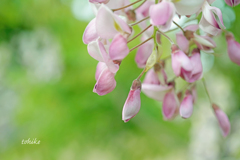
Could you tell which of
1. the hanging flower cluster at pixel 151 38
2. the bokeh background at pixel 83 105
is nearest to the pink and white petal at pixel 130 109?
the hanging flower cluster at pixel 151 38

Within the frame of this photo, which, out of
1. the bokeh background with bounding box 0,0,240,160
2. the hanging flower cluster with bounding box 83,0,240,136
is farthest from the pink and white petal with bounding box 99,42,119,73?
the bokeh background with bounding box 0,0,240,160

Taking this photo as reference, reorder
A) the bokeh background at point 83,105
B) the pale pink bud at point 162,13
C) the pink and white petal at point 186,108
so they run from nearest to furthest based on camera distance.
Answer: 1. the pale pink bud at point 162,13
2. the pink and white petal at point 186,108
3. the bokeh background at point 83,105

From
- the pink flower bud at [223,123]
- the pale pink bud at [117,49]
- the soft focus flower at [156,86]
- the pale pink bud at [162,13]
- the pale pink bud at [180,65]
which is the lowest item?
the pink flower bud at [223,123]

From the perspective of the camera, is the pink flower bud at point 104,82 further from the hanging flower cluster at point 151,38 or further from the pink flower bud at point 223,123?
the pink flower bud at point 223,123

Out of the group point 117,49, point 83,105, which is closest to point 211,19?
point 117,49

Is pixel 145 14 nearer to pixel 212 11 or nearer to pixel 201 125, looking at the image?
pixel 212 11

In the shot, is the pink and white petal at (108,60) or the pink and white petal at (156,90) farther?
the pink and white petal at (156,90)

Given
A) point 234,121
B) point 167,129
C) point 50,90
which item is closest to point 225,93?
point 234,121
